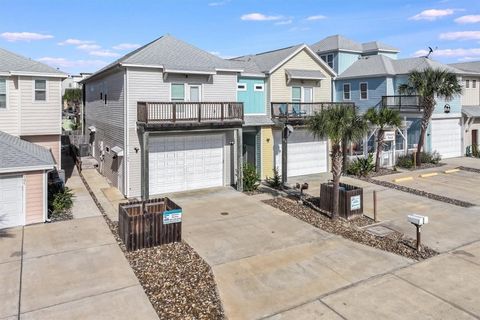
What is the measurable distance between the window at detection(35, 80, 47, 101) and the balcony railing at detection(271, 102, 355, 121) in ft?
38.5

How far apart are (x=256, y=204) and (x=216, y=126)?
14.2ft

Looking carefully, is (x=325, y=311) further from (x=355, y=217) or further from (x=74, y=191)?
(x=74, y=191)

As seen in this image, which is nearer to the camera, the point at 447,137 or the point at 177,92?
the point at 177,92

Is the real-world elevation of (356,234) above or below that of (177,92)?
below

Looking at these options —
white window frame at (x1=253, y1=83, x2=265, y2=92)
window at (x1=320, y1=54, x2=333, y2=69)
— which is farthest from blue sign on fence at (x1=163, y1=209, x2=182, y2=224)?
window at (x1=320, y1=54, x2=333, y2=69)

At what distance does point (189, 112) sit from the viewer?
1775cm

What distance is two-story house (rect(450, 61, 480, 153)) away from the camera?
29.4 meters

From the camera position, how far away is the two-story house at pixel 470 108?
29.4m

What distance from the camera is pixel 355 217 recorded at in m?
14.1

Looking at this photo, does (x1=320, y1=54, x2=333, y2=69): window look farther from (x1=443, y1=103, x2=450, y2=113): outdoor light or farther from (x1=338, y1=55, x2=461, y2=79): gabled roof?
(x1=443, y1=103, x2=450, y2=113): outdoor light

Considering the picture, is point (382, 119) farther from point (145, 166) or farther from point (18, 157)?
point (18, 157)

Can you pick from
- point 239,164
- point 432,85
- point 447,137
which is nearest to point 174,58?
point 239,164

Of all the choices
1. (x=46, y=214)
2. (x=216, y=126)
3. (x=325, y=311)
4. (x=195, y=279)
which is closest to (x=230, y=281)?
(x=195, y=279)

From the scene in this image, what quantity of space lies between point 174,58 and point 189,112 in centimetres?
278
